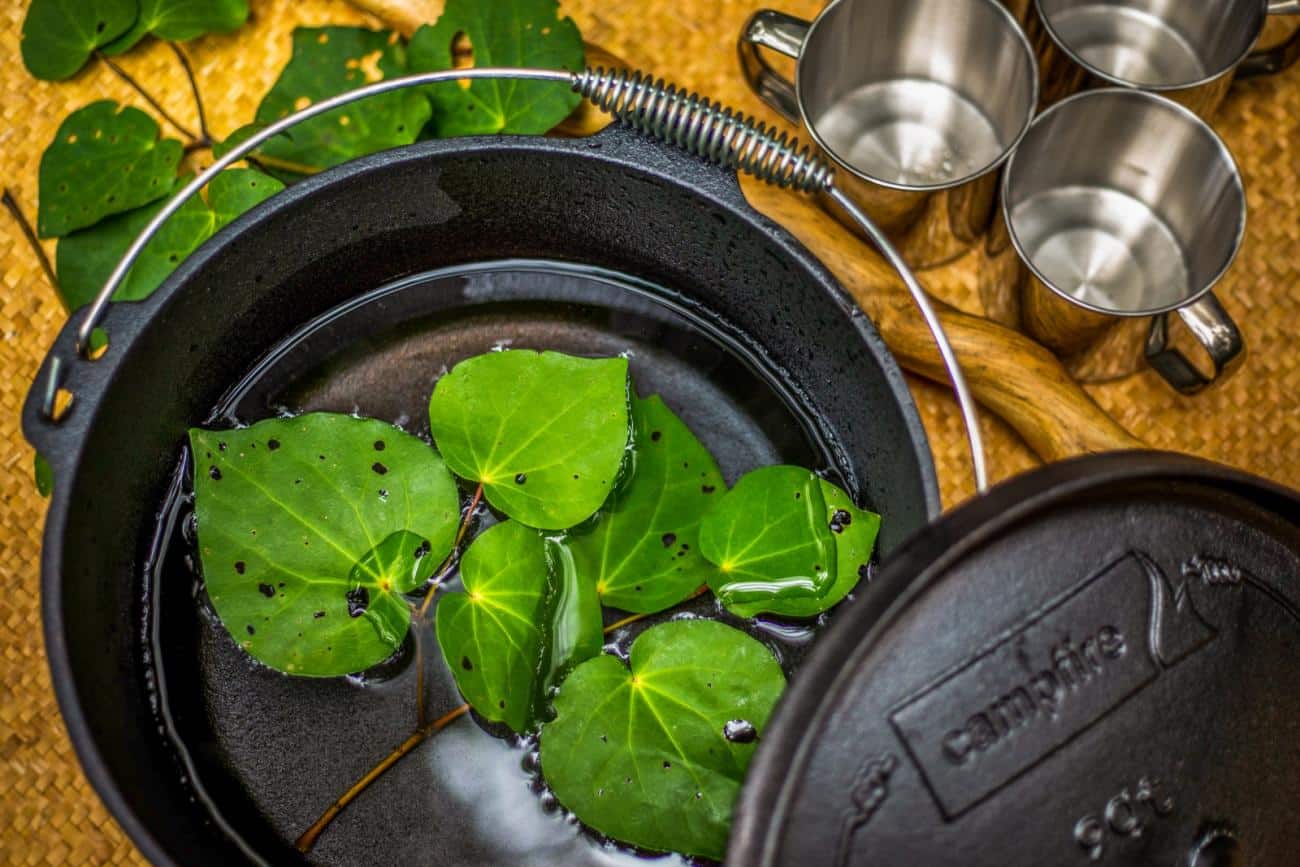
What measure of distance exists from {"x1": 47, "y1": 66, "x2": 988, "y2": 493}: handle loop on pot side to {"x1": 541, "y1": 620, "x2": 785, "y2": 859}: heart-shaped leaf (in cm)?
27

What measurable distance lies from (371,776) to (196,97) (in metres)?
0.72

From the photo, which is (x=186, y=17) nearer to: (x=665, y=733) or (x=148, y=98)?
(x=148, y=98)

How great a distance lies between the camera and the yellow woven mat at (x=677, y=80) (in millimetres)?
1098

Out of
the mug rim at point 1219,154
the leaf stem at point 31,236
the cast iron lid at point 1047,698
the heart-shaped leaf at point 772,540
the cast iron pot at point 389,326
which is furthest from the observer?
the leaf stem at point 31,236

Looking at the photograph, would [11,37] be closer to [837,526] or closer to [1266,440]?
[837,526]

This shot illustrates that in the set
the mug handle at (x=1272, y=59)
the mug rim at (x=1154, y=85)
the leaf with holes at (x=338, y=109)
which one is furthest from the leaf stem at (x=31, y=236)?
the mug handle at (x=1272, y=59)

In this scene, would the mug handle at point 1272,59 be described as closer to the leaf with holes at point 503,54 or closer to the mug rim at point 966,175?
the mug rim at point 966,175

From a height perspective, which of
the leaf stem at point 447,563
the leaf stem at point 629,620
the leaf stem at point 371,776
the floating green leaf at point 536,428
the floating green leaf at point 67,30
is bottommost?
the leaf stem at point 371,776

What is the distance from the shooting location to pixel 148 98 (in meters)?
1.22

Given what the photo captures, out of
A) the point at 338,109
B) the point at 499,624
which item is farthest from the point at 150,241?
the point at 499,624

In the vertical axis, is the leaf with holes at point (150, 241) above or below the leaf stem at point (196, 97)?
below

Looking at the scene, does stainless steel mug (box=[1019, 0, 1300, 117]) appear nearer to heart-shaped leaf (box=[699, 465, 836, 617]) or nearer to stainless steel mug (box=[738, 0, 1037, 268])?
stainless steel mug (box=[738, 0, 1037, 268])

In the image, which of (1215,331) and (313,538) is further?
(1215,331)

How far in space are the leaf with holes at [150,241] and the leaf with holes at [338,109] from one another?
0.07 metres
